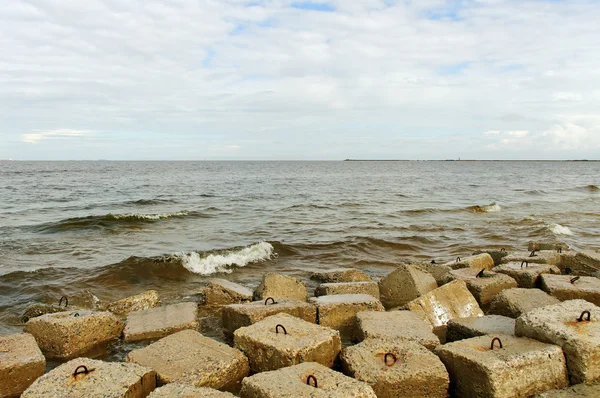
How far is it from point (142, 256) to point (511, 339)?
8.59 m

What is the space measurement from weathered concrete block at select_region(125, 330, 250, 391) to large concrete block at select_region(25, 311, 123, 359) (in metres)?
1.32

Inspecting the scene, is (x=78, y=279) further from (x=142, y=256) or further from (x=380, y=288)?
(x=380, y=288)

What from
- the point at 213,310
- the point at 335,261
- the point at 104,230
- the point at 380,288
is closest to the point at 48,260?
the point at 104,230

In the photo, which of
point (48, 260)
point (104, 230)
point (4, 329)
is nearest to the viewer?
point (4, 329)

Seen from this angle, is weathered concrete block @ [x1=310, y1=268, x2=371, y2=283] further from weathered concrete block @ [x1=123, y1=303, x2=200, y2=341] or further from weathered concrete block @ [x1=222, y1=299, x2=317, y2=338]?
weathered concrete block @ [x1=123, y1=303, x2=200, y2=341]

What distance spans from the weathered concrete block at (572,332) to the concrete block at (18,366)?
4501mm

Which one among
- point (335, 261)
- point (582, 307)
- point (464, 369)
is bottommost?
point (335, 261)

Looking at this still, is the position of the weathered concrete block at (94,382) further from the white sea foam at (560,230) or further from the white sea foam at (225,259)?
the white sea foam at (560,230)

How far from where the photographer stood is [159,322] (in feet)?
17.8

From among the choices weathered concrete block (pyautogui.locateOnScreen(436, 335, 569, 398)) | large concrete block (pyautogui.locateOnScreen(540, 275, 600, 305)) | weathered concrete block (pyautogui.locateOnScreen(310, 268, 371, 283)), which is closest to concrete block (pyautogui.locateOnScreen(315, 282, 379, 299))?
weathered concrete block (pyautogui.locateOnScreen(310, 268, 371, 283))

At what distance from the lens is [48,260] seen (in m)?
10.2

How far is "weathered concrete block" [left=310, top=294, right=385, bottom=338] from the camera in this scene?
5.38 meters

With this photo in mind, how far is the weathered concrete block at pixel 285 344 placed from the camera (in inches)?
153

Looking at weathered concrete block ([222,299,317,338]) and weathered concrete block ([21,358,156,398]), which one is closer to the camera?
weathered concrete block ([21,358,156,398])
